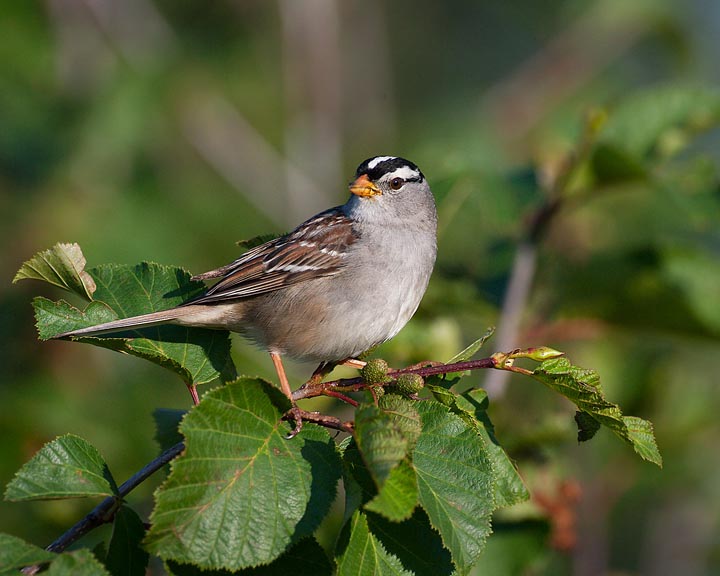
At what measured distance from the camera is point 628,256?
4.86m

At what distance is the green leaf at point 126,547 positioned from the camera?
2.56 metres

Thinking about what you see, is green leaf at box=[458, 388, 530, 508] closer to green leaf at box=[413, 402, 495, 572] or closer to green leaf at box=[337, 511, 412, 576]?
green leaf at box=[413, 402, 495, 572]

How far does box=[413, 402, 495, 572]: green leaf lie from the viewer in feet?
8.68

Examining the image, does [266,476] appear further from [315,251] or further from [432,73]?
[432,73]

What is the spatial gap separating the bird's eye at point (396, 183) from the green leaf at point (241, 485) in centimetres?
232

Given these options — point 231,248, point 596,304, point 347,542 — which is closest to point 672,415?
point 596,304

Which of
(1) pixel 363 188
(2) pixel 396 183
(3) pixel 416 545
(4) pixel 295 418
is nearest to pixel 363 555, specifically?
(3) pixel 416 545

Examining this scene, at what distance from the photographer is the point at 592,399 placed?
2684 millimetres

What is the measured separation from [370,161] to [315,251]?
746 mm

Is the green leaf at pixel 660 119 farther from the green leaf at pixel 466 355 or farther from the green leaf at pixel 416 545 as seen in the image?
the green leaf at pixel 416 545

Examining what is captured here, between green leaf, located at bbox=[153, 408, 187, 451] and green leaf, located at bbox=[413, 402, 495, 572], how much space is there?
43.3 inches

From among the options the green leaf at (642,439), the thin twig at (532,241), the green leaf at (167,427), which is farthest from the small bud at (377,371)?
the thin twig at (532,241)

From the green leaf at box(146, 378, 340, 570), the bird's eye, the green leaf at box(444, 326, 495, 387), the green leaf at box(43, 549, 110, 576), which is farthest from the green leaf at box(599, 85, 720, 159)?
the green leaf at box(43, 549, 110, 576)

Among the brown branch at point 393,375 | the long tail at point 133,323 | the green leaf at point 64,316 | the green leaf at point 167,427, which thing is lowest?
the green leaf at point 167,427
